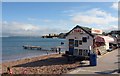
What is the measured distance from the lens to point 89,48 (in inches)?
1160

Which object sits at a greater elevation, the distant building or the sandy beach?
the distant building

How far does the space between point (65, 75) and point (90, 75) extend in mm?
2058

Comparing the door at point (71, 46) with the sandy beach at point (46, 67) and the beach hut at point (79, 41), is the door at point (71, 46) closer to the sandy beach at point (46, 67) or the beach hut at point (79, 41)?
the beach hut at point (79, 41)

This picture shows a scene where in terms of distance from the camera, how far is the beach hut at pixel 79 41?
96.4ft

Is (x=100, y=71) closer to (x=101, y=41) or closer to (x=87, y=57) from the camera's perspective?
(x=87, y=57)

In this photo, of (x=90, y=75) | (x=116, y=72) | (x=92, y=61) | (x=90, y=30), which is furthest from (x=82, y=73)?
(x=90, y=30)

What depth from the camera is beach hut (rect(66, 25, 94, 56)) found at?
29.4m

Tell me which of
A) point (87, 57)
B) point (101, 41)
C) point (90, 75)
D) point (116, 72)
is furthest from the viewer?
point (101, 41)

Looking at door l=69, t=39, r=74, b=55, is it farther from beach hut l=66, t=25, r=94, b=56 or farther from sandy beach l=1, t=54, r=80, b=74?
sandy beach l=1, t=54, r=80, b=74

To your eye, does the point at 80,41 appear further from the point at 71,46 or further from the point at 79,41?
the point at 71,46

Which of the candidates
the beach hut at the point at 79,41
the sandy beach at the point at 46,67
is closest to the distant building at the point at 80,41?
the beach hut at the point at 79,41

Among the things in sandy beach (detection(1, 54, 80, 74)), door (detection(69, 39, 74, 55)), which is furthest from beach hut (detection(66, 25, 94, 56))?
sandy beach (detection(1, 54, 80, 74))

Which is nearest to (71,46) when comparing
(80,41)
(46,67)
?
(80,41)

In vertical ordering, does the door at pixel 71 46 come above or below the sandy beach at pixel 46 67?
above
